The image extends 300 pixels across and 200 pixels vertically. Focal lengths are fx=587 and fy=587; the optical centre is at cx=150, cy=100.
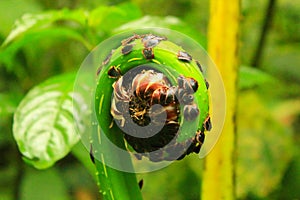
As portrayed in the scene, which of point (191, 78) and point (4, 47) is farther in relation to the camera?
point (4, 47)

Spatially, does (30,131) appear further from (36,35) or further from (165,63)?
(165,63)

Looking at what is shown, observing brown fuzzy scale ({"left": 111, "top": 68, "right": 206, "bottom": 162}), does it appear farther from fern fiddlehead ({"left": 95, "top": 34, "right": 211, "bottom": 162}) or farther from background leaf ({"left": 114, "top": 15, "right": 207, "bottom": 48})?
background leaf ({"left": 114, "top": 15, "right": 207, "bottom": 48})

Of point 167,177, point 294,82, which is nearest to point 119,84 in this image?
point 167,177

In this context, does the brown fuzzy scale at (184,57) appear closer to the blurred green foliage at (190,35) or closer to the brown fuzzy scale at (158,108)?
the brown fuzzy scale at (158,108)

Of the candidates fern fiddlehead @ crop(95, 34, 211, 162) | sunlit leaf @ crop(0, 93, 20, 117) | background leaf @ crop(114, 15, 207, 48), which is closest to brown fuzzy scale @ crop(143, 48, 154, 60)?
fern fiddlehead @ crop(95, 34, 211, 162)

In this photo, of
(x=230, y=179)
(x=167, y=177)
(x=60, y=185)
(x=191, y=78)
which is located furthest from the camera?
(x=60, y=185)

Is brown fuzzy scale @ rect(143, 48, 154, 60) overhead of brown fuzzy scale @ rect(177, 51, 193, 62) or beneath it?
overhead
